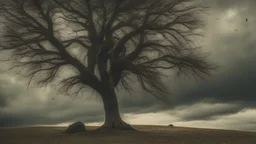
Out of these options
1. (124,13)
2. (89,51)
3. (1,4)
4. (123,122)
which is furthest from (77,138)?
(1,4)

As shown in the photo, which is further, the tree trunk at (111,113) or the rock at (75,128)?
the tree trunk at (111,113)

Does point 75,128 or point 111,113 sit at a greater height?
point 111,113

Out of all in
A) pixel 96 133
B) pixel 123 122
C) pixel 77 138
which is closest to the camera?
pixel 77 138

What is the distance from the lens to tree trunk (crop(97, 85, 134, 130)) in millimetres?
25583

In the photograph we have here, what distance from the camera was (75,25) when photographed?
26.0 metres

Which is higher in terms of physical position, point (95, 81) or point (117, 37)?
point (117, 37)

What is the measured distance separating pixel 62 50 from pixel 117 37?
4127 mm

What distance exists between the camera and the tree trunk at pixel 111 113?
1007 inches

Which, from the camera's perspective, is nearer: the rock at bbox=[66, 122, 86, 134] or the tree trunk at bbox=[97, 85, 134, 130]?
the rock at bbox=[66, 122, 86, 134]

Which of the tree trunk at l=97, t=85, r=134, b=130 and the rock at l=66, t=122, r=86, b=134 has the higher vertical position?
the tree trunk at l=97, t=85, r=134, b=130

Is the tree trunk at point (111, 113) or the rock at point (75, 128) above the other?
the tree trunk at point (111, 113)

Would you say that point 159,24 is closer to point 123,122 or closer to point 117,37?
point 117,37

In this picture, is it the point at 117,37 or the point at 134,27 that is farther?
the point at 117,37

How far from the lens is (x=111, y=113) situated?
84.7 ft
